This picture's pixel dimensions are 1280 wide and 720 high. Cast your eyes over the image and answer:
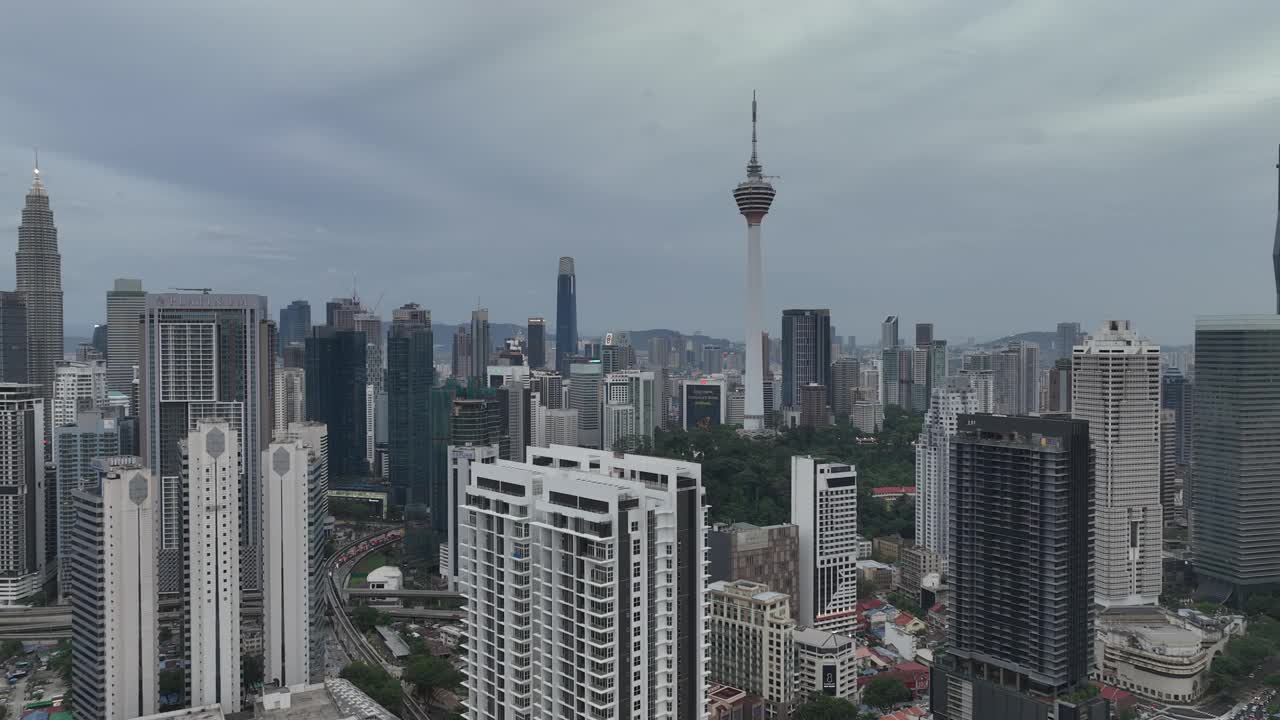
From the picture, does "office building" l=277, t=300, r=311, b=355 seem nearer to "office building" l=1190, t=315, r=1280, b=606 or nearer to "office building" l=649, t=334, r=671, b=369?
"office building" l=649, t=334, r=671, b=369

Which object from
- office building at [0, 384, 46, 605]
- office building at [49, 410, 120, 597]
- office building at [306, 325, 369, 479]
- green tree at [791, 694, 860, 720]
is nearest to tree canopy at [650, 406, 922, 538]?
green tree at [791, 694, 860, 720]

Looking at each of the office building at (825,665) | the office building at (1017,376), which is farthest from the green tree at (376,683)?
the office building at (1017,376)

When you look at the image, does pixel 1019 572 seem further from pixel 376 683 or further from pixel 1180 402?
pixel 1180 402

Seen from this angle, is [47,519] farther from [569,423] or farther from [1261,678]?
[1261,678]

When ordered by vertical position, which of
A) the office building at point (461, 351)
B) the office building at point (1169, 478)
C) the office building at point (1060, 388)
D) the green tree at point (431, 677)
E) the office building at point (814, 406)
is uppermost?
the office building at point (461, 351)

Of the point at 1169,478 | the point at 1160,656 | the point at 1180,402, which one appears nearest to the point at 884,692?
the point at 1160,656

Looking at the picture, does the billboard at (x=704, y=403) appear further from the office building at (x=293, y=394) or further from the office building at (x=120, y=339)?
the office building at (x=120, y=339)

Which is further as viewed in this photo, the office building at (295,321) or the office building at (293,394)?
the office building at (295,321)
